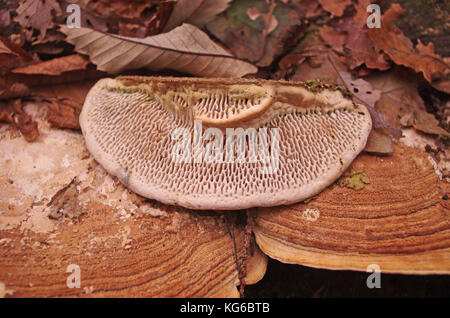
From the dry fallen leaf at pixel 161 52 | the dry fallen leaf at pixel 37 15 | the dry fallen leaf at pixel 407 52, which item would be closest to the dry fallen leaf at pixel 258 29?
the dry fallen leaf at pixel 161 52

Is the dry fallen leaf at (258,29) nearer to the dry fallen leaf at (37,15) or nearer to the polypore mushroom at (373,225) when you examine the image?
the polypore mushroom at (373,225)

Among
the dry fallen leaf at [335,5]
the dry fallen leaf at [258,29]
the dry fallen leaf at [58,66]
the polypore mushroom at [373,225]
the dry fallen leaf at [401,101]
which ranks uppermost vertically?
Result: the dry fallen leaf at [335,5]

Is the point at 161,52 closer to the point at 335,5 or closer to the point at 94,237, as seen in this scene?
the point at 94,237

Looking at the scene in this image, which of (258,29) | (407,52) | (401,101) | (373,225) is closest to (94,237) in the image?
(373,225)

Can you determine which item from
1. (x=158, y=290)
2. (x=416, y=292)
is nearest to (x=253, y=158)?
(x=158, y=290)

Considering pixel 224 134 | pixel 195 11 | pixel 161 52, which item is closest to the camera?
pixel 224 134
